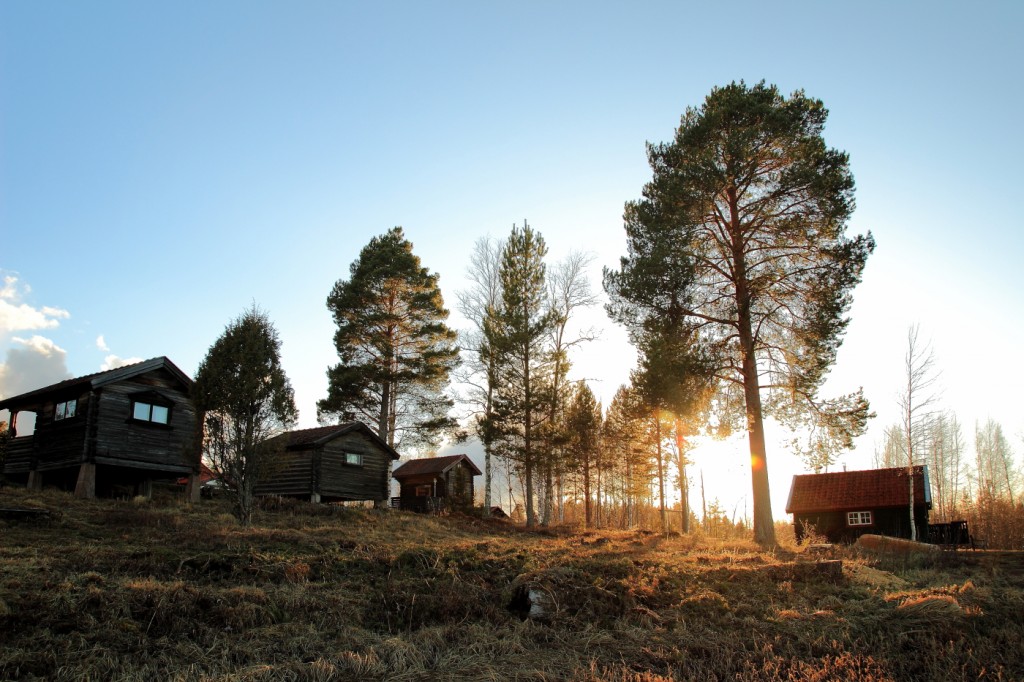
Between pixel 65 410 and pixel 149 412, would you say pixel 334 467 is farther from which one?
pixel 65 410

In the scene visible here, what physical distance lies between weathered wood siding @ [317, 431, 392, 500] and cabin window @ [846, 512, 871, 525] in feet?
86.9

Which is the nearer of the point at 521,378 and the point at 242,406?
the point at 242,406

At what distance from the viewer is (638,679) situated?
604 cm

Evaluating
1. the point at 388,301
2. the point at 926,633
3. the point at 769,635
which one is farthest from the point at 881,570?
the point at 388,301

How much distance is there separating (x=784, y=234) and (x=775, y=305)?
7.87ft

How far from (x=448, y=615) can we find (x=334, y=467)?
22.0 meters

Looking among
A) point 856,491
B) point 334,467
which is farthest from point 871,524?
point 334,467

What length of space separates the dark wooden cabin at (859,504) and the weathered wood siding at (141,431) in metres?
30.8

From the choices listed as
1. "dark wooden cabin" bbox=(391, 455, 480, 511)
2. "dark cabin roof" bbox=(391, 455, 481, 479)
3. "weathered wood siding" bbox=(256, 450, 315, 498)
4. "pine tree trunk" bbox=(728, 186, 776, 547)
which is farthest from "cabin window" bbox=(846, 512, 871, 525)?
"weathered wood siding" bbox=(256, 450, 315, 498)

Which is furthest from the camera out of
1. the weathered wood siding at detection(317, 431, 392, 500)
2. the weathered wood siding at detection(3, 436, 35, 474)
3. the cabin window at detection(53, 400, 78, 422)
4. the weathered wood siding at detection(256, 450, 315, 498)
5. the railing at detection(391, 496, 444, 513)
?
the railing at detection(391, 496, 444, 513)

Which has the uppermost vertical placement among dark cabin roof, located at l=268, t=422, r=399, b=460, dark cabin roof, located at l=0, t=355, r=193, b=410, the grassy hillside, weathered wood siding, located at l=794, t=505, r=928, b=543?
dark cabin roof, located at l=0, t=355, r=193, b=410

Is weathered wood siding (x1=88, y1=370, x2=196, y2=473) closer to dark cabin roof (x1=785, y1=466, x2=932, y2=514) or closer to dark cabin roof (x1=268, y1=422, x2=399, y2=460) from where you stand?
dark cabin roof (x1=268, y1=422, x2=399, y2=460)

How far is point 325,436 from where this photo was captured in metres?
28.9

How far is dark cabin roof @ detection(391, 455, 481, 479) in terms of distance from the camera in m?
39.9
